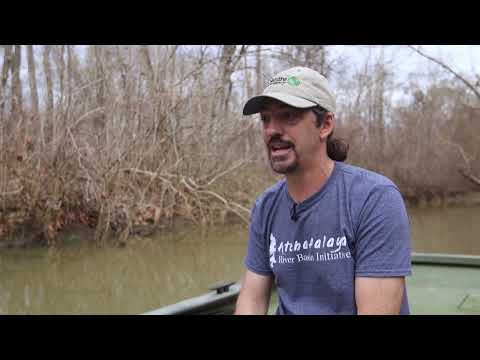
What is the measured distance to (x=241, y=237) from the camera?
895 centimetres

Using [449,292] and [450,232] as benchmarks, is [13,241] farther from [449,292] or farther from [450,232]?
[450,232]

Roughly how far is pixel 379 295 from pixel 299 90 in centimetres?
65

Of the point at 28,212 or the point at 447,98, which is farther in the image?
the point at 447,98

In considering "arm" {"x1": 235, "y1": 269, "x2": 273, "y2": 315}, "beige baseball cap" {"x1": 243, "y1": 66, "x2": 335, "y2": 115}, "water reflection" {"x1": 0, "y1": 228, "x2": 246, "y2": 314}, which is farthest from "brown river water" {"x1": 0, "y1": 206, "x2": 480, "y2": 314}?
"beige baseball cap" {"x1": 243, "y1": 66, "x2": 335, "y2": 115}

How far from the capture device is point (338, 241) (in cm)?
150

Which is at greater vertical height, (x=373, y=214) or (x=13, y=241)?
(x=373, y=214)

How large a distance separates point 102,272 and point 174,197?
233cm

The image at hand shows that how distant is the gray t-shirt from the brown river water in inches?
151

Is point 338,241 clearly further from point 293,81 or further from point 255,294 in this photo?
point 293,81

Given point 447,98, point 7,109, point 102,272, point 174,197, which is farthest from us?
point 447,98

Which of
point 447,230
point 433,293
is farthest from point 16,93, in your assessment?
point 447,230
